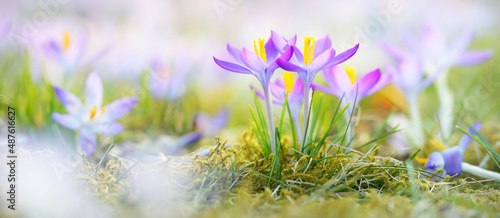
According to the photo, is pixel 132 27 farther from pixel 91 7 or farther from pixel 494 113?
pixel 494 113

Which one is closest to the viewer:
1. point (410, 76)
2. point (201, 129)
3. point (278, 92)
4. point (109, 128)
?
point (278, 92)

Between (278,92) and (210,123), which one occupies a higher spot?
(278,92)

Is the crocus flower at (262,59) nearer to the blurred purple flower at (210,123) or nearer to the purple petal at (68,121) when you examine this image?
the purple petal at (68,121)

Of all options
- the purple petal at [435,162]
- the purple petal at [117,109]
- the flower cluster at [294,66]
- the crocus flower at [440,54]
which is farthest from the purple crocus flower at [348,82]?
the purple petal at [117,109]

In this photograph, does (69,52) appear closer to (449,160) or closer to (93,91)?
(93,91)

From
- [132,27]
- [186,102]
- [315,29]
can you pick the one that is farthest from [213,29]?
[186,102]

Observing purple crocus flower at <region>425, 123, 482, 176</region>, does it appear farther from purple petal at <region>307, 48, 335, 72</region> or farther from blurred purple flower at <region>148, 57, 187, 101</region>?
blurred purple flower at <region>148, 57, 187, 101</region>

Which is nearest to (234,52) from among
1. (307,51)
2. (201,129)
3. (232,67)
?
(232,67)

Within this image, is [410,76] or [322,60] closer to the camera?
[322,60]
